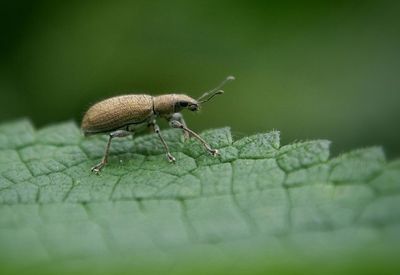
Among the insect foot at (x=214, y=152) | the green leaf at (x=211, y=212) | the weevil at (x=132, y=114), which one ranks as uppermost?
the weevil at (x=132, y=114)

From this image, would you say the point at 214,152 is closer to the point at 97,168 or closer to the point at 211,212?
the point at 211,212

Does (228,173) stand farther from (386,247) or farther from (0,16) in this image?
(0,16)

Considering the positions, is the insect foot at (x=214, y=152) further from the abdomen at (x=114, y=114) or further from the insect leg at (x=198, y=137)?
the abdomen at (x=114, y=114)

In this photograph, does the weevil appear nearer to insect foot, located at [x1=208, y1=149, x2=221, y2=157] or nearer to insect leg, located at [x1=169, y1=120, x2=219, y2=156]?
insect leg, located at [x1=169, y1=120, x2=219, y2=156]

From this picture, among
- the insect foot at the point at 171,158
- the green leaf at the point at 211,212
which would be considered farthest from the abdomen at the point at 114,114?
the insect foot at the point at 171,158

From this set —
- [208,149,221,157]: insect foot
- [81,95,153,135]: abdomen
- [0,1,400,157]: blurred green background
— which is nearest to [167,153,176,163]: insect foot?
[208,149,221,157]: insect foot

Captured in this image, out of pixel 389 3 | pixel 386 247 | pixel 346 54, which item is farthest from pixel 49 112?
pixel 386 247
